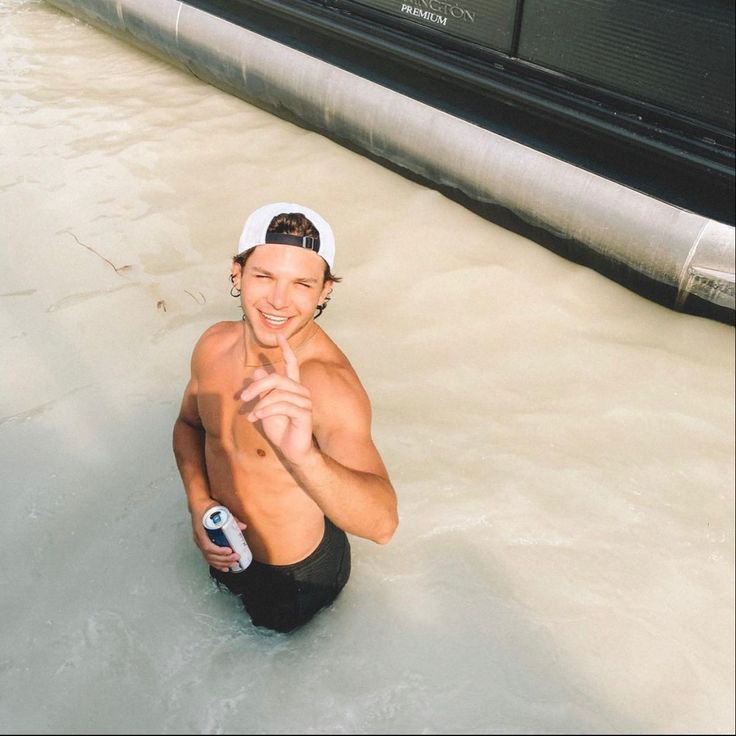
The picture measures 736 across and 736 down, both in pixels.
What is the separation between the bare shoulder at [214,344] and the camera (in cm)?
239

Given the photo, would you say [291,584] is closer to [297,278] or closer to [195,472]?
[195,472]

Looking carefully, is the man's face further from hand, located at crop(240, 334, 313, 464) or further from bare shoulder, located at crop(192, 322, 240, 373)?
hand, located at crop(240, 334, 313, 464)

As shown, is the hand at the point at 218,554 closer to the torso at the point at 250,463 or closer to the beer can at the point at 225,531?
the beer can at the point at 225,531

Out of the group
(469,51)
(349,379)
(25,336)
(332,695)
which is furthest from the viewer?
(469,51)

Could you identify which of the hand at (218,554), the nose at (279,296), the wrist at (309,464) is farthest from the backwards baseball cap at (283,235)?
the hand at (218,554)

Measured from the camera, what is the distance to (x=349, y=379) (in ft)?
7.20

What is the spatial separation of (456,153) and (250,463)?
257 centimetres

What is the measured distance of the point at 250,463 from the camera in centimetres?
229

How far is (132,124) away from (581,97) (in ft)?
10.1

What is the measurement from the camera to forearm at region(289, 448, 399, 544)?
5.94ft

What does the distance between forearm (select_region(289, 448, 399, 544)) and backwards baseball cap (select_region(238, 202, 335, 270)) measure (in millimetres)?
587

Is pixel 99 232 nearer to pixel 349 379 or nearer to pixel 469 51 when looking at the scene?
pixel 469 51

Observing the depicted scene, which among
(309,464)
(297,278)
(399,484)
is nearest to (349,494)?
(309,464)

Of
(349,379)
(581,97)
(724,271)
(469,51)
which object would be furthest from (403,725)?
(469,51)
